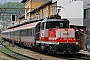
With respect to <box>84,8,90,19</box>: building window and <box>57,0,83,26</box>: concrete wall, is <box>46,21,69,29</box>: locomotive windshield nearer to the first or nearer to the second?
<box>84,8,90,19</box>: building window

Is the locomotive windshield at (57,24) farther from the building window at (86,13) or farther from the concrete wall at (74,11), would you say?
the concrete wall at (74,11)

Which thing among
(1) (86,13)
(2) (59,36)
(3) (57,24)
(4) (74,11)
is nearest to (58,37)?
(2) (59,36)

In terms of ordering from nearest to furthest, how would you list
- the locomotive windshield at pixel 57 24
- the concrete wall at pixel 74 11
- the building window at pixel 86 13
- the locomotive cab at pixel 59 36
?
Result: the locomotive cab at pixel 59 36 < the locomotive windshield at pixel 57 24 < the building window at pixel 86 13 < the concrete wall at pixel 74 11

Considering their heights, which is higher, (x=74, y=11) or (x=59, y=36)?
(x=74, y=11)

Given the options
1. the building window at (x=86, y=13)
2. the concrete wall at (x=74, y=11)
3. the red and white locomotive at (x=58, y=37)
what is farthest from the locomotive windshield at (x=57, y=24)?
the concrete wall at (x=74, y=11)

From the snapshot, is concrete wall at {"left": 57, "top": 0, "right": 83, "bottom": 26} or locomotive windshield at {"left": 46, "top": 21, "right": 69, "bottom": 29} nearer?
locomotive windshield at {"left": 46, "top": 21, "right": 69, "bottom": 29}

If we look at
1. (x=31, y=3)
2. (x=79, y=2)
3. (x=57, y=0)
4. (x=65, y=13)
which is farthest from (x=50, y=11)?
(x=31, y=3)

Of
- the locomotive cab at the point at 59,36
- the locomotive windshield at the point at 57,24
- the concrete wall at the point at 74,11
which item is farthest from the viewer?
the concrete wall at the point at 74,11

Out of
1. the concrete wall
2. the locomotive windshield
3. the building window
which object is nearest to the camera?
the locomotive windshield

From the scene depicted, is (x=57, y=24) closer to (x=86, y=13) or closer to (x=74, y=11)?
(x=86, y=13)

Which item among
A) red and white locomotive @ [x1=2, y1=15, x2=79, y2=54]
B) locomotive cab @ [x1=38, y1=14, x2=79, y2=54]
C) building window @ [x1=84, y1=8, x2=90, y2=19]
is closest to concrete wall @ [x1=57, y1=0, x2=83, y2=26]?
building window @ [x1=84, y1=8, x2=90, y2=19]

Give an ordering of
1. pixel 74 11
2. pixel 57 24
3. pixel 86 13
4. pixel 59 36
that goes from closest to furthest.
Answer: pixel 59 36
pixel 57 24
pixel 86 13
pixel 74 11

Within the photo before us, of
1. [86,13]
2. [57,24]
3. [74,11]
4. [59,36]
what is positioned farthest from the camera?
[74,11]

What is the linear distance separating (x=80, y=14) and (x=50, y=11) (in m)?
14.0
